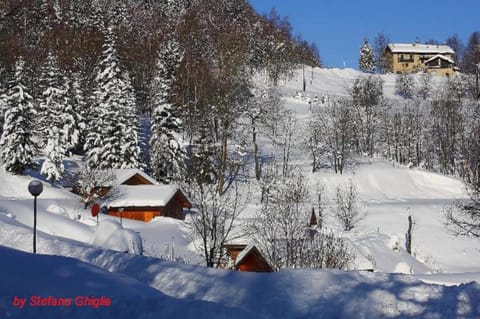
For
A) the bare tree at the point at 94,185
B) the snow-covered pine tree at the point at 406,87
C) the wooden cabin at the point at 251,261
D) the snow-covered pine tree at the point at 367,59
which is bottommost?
the wooden cabin at the point at 251,261

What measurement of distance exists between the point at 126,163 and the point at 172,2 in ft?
230

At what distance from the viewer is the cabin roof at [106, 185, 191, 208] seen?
124 feet

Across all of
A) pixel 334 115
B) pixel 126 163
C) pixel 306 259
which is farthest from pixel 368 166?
pixel 306 259

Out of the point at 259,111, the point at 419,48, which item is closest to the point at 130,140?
the point at 259,111

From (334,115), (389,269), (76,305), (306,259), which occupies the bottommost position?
(389,269)

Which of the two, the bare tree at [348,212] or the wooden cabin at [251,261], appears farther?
the bare tree at [348,212]

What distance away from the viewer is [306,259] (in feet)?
65.7

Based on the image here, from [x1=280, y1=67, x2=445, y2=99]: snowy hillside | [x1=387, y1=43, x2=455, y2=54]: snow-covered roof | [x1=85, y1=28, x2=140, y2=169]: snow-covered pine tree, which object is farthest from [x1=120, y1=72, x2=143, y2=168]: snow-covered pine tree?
[x1=387, y1=43, x2=455, y2=54]: snow-covered roof

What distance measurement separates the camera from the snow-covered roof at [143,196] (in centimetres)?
3769

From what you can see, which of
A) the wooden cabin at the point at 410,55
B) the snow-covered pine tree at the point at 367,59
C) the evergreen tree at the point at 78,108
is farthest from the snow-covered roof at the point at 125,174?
the wooden cabin at the point at 410,55

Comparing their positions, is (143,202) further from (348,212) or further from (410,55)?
(410,55)

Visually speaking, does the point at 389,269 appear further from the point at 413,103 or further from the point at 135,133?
the point at 413,103

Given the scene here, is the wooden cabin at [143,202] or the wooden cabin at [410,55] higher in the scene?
the wooden cabin at [410,55]

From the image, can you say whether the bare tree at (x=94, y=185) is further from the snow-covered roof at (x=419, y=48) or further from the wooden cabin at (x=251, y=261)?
the snow-covered roof at (x=419, y=48)
